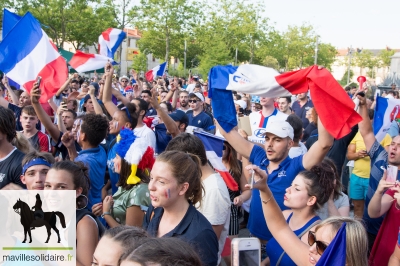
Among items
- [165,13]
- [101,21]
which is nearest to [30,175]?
[101,21]

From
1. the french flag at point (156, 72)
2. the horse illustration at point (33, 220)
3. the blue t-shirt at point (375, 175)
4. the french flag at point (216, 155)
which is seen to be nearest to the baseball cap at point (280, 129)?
the french flag at point (216, 155)

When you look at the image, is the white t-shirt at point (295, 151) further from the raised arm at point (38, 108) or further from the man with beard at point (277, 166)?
the raised arm at point (38, 108)

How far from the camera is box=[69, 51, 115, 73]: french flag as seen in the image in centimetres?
928

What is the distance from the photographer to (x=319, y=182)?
351cm

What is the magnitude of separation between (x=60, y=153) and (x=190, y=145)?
257 cm

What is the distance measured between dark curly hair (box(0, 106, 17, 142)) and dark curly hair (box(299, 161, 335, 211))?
8.35 ft

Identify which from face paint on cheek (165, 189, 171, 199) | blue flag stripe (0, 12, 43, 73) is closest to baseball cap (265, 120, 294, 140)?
face paint on cheek (165, 189, 171, 199)

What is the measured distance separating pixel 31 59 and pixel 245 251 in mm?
5447

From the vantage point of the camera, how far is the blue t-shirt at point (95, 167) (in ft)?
14.0

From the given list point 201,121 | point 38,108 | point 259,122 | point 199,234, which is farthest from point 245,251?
point 201,121

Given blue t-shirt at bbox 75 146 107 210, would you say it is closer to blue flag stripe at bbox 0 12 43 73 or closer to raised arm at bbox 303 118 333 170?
raised arm at bbox 303 118 333 170

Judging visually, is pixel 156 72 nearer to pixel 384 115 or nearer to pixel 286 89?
pixel 384 115

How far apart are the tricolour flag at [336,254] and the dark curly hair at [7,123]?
3.08 m

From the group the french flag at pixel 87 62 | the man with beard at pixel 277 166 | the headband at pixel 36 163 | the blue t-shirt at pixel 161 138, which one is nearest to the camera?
the headband at pixel 36 163
